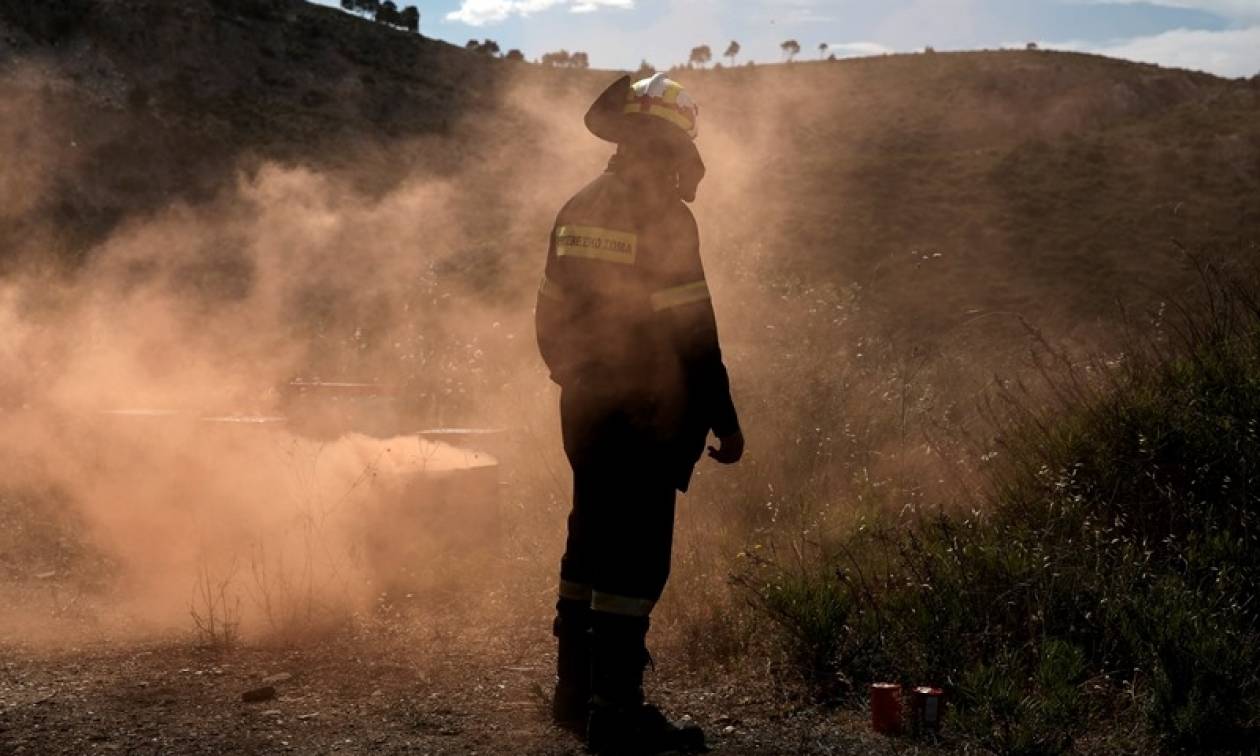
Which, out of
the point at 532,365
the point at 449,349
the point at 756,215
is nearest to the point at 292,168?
the point at 756,215

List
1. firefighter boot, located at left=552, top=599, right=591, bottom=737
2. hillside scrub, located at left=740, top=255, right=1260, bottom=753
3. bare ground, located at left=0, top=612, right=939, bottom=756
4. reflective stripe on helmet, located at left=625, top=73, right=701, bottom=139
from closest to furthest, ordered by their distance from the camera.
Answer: hillside scrub, located at left=740, top=255, right=1260, bottom=753
bare ground, located at left=0, top=612, right=939, bottom=756
reflective stripe on helmet, located at left=625, top=73, right=701, bottom=139
firefighter boot, located at left=552, top=599, right=591, bottom=737

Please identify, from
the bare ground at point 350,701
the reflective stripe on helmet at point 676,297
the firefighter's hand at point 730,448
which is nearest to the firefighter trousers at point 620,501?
the firefighter's hand at point 730,448

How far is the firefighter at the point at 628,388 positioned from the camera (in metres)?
3.49

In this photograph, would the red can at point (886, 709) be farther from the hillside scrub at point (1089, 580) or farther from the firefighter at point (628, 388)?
the firefighter at point (628, 388)

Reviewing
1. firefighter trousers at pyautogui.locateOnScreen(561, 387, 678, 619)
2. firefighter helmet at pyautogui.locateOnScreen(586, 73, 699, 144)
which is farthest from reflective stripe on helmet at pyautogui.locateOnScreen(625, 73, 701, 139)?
firefighter trousers at pyautogui.locateOnScreen(561, 387, 678, 619)

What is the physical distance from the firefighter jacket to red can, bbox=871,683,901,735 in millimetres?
896

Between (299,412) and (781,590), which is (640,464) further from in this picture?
(299,412)

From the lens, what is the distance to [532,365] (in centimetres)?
932

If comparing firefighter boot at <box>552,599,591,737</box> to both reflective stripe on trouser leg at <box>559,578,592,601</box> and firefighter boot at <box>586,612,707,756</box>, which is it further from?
firefighter boot at <box>586,612,707,756</box>

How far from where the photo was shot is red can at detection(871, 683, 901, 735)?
11.6 feet

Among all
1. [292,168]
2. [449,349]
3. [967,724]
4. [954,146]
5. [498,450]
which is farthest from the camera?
[954,146]

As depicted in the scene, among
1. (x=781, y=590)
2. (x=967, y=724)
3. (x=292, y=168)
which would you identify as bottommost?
(x=967, y=724)

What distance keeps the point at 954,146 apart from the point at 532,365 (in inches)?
1274

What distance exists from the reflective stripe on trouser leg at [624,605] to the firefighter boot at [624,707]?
0.02 m
